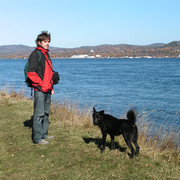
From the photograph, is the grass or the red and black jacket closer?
the grass

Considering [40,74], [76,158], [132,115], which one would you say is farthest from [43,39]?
[76,158]

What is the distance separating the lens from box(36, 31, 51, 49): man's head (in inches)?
217

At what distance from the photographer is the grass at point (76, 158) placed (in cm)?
454

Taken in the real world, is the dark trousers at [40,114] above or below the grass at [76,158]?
above

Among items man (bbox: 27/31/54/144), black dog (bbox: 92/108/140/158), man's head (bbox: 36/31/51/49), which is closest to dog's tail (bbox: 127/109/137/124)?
black dog (bbox: 92/108/140/158)

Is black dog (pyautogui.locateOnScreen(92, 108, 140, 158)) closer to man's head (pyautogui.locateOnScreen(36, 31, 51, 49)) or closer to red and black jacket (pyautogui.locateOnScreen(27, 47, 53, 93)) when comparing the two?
red and black jacket (pyautogui.locateOnScreen(27, 47, 53, 93))

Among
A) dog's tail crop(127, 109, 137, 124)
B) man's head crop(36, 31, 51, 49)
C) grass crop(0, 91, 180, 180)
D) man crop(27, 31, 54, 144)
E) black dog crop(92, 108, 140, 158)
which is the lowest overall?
grass crop(0, 91, 180, 180)

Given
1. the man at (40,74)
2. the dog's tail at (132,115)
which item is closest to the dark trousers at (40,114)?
the man at (40,74)

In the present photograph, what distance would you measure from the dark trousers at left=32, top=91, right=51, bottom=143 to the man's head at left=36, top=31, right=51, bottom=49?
111cm

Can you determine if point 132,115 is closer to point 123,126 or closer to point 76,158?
point 123,126

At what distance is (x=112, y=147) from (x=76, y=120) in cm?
300

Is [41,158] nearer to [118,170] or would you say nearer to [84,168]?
[84,168]

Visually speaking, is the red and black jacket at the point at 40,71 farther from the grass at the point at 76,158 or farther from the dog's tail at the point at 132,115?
the dog's tail at the point at 132,115

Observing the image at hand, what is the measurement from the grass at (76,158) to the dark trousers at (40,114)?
0.32m
